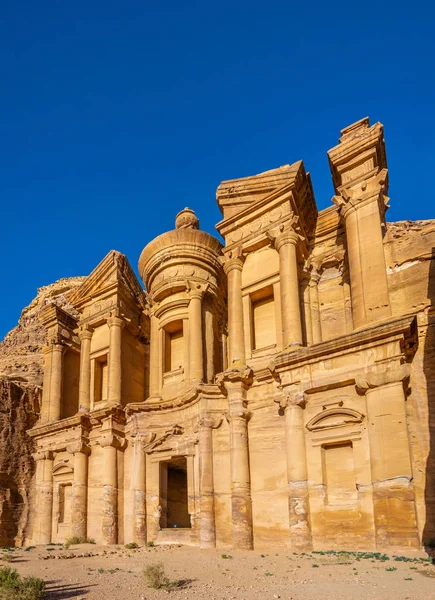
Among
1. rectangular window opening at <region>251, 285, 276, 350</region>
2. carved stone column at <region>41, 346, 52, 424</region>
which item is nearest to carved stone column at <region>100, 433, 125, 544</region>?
carved stone column at <region>41, 346, 52, 424</region>

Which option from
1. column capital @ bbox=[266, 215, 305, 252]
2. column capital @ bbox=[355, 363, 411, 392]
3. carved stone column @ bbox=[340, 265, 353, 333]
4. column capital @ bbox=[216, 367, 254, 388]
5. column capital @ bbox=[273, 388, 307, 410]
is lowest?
column capital @ bbox=[273, 388, 307, 410]

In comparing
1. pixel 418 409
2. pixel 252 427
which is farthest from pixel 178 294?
pixel 418 409

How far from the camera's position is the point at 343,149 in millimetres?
17688

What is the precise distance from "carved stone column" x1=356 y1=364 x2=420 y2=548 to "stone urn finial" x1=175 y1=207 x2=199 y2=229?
41.2ft

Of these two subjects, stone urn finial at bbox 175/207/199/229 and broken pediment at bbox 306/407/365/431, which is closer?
broken pediment at bbox 306/407/365/431

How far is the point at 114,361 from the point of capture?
74.5 feet

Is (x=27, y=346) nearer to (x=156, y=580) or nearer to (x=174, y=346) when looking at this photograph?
(x=174, y=346)

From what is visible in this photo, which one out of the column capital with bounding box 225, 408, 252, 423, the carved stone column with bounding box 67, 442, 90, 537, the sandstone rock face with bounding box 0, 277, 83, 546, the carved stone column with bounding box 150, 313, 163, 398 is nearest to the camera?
the column capital with bounding box 225, 408, 252, 423

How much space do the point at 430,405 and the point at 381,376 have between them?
6.05ft

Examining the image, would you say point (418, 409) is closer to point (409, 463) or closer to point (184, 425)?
point (409, 463)

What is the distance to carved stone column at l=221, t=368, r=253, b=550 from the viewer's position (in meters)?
15.4

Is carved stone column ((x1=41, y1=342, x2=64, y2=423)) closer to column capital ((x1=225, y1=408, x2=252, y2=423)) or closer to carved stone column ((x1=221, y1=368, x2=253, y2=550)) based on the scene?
carved stone column ((x1=221, y1=368, x2=253, y2=550))

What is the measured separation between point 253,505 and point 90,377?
10.8 meters

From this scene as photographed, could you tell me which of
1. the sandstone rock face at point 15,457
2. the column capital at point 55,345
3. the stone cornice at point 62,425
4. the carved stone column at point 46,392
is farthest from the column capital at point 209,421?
the sandstone rock face at point 15,457
